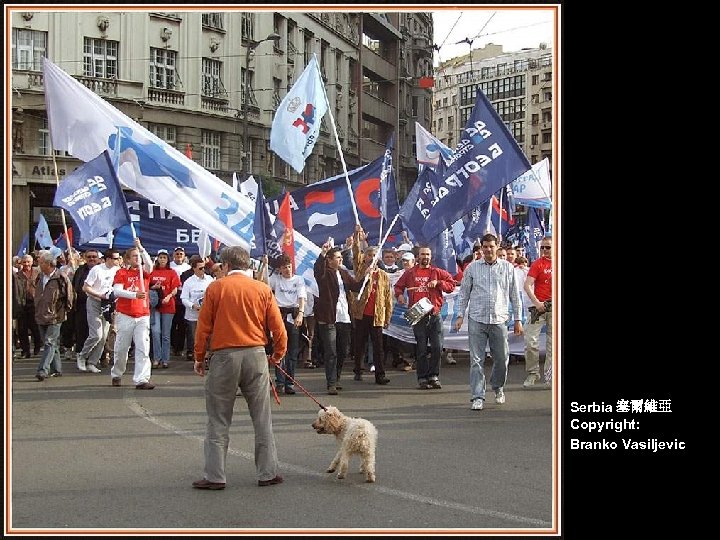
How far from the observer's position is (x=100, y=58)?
1289 inches

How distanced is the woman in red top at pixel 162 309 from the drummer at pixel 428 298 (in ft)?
13.4

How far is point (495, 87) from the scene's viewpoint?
857 inches

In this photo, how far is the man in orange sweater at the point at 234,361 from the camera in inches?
296

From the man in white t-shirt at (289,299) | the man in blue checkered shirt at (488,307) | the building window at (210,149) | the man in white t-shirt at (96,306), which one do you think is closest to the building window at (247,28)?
the building window at (210,149)

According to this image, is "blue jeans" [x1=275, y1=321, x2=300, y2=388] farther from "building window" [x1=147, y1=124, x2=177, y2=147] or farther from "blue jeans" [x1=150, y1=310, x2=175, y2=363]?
"building window" [x1=147, y1=124, x2=177, y2=147]

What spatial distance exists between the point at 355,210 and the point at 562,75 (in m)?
8.15

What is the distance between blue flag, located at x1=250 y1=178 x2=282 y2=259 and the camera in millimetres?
12938

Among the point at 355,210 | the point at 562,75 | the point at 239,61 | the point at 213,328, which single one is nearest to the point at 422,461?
the point at 213,328

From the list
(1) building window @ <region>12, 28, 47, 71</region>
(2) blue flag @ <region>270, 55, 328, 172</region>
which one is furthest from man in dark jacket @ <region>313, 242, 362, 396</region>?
(1) building window @ <region>12, 28, 47, 71</region>

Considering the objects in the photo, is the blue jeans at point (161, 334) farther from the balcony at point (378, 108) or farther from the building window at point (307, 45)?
the balcony at point (378, 108)

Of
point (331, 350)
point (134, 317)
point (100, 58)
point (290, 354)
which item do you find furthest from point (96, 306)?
point (100, 58)

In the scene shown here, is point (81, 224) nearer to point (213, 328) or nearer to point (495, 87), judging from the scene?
point (213, 328)

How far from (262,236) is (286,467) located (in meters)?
5.19

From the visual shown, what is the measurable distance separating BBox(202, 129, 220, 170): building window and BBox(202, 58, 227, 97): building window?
1.35 metres
